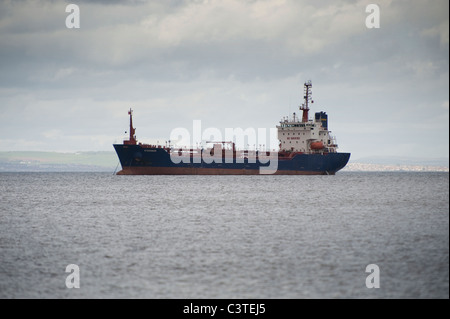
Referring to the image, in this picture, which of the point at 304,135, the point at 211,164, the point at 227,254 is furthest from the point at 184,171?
the point at 227,254

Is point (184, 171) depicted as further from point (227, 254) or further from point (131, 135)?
point (227, 254)

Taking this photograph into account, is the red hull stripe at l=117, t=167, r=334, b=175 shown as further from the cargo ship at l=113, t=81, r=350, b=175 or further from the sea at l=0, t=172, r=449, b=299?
the sea at l=0, t=172, r=449, b=299

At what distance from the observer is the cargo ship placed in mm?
85000

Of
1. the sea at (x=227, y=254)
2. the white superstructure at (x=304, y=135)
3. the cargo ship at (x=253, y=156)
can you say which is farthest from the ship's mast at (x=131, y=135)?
the sea at (x=227, y=254)

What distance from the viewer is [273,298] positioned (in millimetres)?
15812

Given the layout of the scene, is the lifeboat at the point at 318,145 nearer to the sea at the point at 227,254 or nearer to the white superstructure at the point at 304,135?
the white superstructure at the point at 304,135

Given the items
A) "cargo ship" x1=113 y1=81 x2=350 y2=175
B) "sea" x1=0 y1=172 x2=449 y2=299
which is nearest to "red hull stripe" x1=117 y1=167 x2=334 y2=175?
"cargo ship" x1=113 y1=81 x2=350 y2=175

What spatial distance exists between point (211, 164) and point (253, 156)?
7.80m

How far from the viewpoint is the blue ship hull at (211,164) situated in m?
84.2

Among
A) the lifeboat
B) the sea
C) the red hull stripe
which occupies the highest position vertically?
the lifeboat

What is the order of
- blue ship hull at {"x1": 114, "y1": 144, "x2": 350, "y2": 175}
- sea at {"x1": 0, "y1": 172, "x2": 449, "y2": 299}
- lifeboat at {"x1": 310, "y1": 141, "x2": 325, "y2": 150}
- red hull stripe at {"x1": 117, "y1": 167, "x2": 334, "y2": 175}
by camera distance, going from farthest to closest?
lifeboat at {"x1": 310, "y1": 141, "x2": 325, "y2": 150} < red hull stripe at {"x1": 117, "y1": 167, "x2": 334, "y2": 175} < blue ship hull at {"x1": 114, "y1": 144, "x2": 350, "y2": 175} < sea at {"x1": 0, "y1": 172, "x2": 449, "y2": 299}
